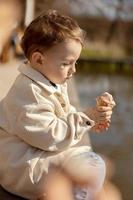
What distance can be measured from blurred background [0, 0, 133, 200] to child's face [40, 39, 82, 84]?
1.89 feet

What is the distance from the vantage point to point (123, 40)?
34.3 feet

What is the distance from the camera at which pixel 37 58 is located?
2.38 meters

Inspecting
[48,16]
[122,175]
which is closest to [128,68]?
[122,175]

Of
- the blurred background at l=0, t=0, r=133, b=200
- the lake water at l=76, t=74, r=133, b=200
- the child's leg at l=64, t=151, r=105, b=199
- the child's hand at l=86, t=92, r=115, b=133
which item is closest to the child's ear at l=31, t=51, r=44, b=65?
the child's hand at l=86, t=92, r=115, b=133

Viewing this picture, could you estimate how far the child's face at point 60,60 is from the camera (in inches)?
92.4

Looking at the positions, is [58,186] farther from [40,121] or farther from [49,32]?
[49,32]

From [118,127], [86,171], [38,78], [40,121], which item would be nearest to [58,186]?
Answer: [86,171]

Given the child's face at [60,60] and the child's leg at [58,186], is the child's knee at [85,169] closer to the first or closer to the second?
the child's leg at [58,186]

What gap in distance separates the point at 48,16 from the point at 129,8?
8724 mm

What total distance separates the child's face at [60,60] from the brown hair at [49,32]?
0.02 meters

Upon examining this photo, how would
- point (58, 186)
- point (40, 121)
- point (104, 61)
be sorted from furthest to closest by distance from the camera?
point (104, 61), point (58, 186), point (40, 121)

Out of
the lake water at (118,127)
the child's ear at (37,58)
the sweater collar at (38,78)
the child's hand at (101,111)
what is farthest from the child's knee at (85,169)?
the lake water at (118,127)

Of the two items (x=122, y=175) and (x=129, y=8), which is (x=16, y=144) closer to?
(x=122, y=175)

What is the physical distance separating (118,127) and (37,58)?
369 centimetres
